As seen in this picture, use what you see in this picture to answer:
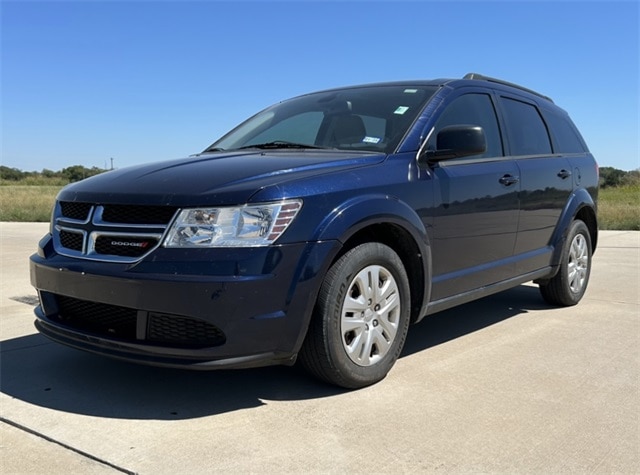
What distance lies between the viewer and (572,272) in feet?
18.2

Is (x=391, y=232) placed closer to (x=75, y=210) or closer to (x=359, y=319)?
(x=359, y=319)

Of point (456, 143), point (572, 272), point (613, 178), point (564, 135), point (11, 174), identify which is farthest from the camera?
point (11, 174)

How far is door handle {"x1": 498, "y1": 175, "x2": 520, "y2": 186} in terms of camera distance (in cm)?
442

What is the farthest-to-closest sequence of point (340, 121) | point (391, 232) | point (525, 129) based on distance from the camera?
point (525, 129) < point (340, 121) < point (391, 232)

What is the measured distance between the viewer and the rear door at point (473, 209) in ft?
12.7

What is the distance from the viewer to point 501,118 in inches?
187

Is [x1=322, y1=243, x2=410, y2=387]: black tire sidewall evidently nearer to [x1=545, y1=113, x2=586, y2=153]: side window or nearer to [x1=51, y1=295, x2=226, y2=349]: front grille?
[x1=51, y1=295, x2=226, y2=349]: front grille

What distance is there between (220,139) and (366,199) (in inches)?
76.4

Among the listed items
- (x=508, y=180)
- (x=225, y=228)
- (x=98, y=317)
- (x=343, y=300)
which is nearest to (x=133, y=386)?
(x=98, y=317)

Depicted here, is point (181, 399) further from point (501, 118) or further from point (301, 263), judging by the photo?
point (501, 118)

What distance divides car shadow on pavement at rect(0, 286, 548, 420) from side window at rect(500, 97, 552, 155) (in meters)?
1.83

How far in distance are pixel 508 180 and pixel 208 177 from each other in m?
2.37

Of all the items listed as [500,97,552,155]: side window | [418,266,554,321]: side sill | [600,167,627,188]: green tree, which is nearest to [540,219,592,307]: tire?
[418,266,554,321]: side sill

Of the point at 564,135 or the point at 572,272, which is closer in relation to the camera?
the point at 572,272
